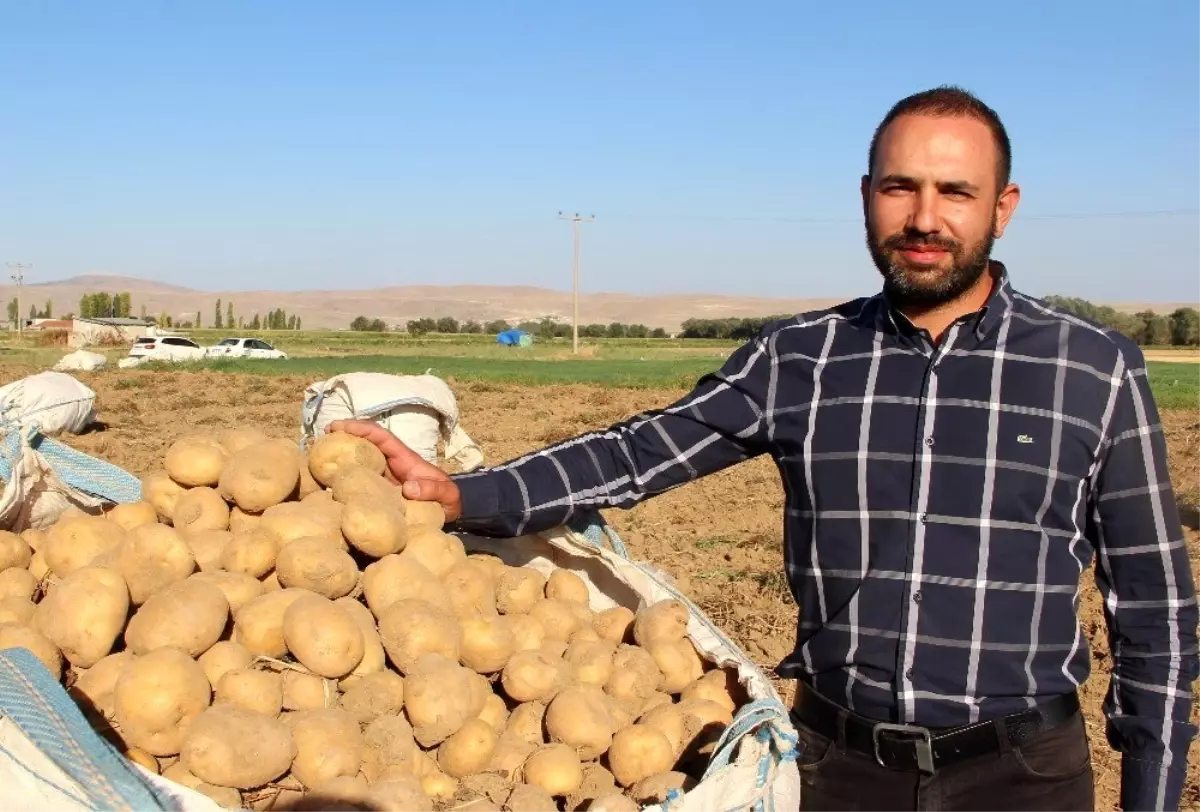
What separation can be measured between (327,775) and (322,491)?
108 cm

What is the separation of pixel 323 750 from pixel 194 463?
117cm

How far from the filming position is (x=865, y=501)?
2.33 m

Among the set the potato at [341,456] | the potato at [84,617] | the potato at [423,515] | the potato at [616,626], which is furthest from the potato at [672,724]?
the potato at [84,617]

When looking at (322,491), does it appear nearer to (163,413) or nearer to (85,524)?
(85,524)

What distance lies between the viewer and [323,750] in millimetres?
2172

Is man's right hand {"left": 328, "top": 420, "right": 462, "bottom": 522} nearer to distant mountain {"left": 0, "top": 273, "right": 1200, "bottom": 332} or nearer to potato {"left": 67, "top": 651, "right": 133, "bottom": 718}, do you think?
potato {"left": 67, "top": 651, "right": 133, "bottom": 718}

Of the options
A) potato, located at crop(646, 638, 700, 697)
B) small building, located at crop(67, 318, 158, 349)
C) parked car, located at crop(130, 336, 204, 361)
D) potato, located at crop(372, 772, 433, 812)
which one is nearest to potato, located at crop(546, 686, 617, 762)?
potato, located at crop(646, 638, 700, 697)

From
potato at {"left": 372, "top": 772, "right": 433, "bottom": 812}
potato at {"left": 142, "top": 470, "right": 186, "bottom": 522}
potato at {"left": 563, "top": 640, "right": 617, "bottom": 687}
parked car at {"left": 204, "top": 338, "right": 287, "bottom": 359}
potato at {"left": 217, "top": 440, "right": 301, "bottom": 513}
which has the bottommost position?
parked car at {"left": 204, "top": 338, "right": 287, "bottom": 359}

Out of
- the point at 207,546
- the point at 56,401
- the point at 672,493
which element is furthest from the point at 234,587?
the point at 56,401

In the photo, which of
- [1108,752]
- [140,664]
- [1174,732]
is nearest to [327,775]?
[140,664]

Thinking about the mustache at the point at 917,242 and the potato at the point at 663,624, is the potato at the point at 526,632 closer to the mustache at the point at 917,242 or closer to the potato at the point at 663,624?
the potato at the point at 663,624

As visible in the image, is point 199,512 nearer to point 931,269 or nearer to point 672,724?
point 672,724

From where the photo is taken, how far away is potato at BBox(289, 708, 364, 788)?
84.9 inches

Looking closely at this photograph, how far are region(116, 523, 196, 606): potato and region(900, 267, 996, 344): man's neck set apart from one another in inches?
75.3
